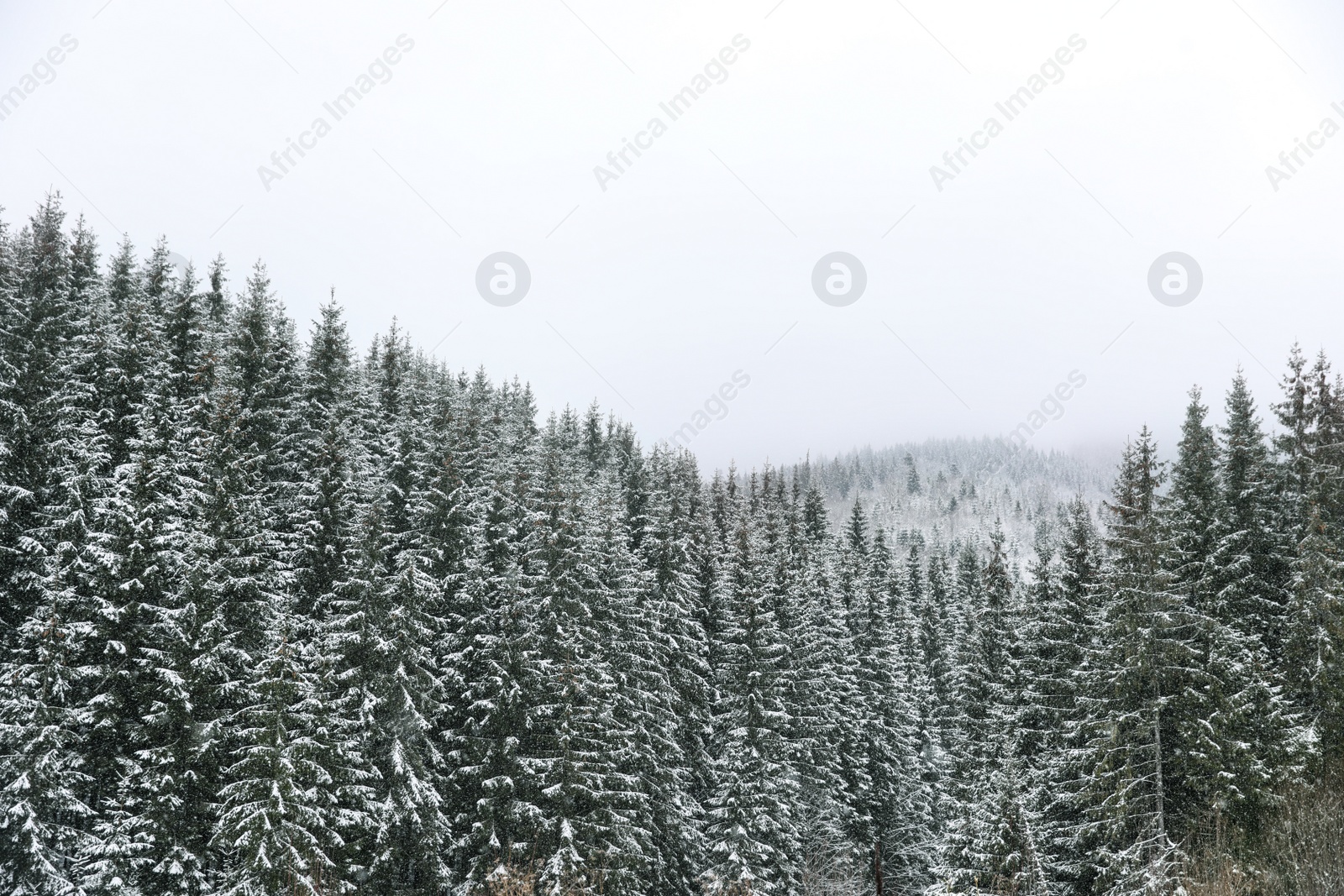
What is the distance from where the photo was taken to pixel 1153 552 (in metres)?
22.6

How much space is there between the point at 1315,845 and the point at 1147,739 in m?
7.55

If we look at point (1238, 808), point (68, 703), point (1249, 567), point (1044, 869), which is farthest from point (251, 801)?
point (1249, 567)

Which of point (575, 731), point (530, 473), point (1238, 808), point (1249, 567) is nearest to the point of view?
point (1238, 808)

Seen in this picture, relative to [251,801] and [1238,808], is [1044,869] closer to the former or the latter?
[1238,808]

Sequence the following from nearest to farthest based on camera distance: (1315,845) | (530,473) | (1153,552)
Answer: (1315,845) < (1153,552) < (530,473)

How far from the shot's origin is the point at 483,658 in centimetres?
2738

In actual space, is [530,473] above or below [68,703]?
above

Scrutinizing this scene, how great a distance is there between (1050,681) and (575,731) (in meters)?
16.8

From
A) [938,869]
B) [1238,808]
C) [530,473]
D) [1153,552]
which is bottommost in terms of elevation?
[938,869]

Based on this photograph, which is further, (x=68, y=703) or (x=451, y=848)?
(x=451, y=848)

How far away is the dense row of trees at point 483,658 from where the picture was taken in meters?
20.9

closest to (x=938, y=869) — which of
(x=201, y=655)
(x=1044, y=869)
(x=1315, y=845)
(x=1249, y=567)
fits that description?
(x=1044, y=869)

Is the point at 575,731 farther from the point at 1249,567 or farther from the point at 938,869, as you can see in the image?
the point at 1249,567

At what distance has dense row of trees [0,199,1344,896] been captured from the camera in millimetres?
20938
